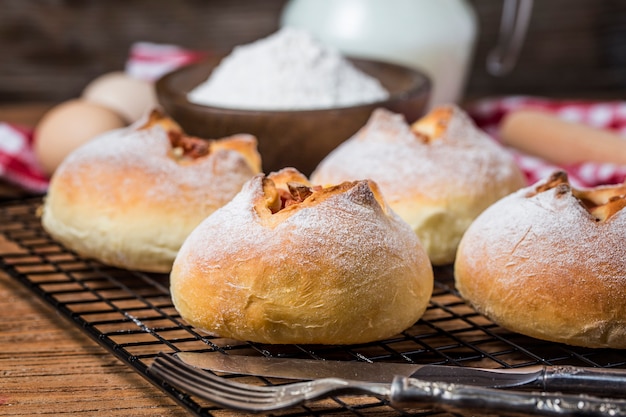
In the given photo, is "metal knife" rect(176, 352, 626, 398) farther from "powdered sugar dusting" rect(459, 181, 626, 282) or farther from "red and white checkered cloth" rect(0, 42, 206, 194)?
"red and white checkered cloth" rect(0, 42, 206, 194)

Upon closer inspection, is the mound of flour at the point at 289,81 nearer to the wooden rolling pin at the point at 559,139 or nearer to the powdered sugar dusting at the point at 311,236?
the wooden rolling pin at the point at 559,139

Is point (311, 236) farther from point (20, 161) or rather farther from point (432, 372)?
point (20, 161)

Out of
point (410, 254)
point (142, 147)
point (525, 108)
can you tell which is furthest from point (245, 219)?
point (525, 108)

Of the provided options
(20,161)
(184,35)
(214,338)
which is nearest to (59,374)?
(214,338)

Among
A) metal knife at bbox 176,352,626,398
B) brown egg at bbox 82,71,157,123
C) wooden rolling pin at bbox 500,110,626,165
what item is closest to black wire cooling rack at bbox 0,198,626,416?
metal knife at bbox 176,352,626,398

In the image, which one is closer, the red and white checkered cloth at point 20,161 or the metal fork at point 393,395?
the metal fork at point 393,395

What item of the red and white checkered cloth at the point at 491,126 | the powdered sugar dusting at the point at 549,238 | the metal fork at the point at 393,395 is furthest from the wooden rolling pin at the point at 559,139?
the metal fork at the point at 393,395
